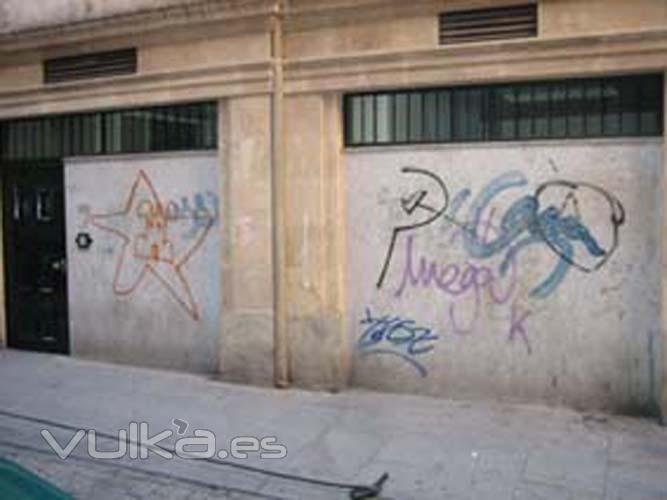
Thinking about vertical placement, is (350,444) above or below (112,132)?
below

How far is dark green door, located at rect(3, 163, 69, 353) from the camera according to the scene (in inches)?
394

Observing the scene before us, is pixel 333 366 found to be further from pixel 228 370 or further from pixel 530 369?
pixel 530 369

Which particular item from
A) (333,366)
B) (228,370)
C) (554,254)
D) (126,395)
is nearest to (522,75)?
(554,254)

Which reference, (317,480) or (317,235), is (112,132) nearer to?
(317,235)

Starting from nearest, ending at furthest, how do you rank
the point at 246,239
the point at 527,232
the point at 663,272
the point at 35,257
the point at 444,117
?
the point at 663,272
the point at 527,232
the point at 444,117
the point at 246,239
the point at 35,257

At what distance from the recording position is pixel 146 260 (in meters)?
9.19

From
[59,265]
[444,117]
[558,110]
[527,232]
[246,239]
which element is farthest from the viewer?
[59,265]

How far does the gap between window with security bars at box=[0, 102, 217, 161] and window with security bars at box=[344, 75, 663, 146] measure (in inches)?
72.6

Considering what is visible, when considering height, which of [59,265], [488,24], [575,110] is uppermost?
[488,24]

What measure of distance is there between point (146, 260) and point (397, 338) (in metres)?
3.15

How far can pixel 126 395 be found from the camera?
8023 mm

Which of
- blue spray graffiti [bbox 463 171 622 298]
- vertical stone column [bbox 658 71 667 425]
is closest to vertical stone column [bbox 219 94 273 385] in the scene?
blue spray graffiti [bbox 463 171 622 298]

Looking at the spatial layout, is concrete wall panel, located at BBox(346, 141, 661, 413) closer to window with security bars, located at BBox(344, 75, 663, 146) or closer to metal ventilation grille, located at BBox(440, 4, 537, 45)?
window with security bars, located at BBox(344, 75, 663, 146)

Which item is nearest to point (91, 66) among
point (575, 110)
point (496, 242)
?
point (496, 242)
